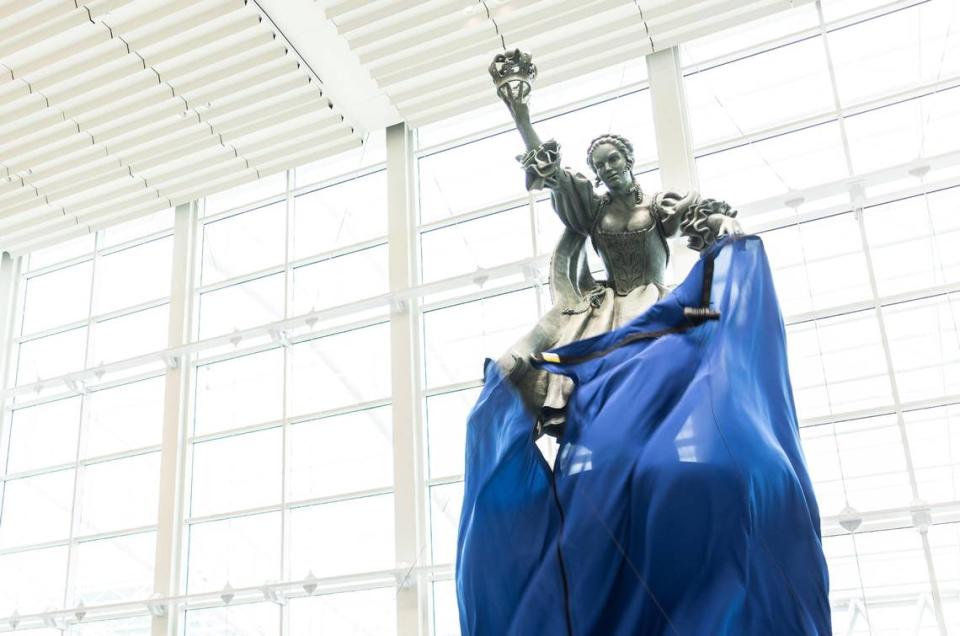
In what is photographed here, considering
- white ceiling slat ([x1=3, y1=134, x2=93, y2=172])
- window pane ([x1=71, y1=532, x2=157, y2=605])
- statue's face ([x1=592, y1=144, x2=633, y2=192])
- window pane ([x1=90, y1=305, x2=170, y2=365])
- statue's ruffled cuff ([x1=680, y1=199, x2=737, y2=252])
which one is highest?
white ceiling slat ([x1=3, y1=134, x2=93, y2=172])

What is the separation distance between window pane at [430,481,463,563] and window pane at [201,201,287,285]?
3.67m

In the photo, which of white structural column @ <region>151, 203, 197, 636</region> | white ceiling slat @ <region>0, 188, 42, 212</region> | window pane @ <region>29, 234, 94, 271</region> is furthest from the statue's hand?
window pane @ <region>29, 234, 94, 271</region>

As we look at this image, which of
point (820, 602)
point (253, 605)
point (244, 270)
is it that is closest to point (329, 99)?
point (244, 270)

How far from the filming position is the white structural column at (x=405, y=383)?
9641 mm

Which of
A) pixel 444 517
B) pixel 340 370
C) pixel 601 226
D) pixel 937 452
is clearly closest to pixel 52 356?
pixel 340 370

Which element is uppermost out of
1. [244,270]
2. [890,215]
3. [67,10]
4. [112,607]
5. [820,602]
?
[67,10]

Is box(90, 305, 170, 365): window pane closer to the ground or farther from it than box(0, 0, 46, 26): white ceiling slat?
closer to the ground

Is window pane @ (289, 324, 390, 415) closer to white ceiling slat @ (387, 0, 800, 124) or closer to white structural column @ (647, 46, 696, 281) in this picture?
white ceiling slat @ (387, 0, 800, 124)

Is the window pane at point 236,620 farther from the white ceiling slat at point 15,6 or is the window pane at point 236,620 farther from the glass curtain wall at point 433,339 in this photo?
the white ceiling slat at point 15,6

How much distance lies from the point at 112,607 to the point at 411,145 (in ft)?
19.5

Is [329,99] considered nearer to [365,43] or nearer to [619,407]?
[365,43]

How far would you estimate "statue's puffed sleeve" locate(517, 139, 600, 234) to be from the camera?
19.2ft

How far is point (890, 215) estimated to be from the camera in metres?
9.28

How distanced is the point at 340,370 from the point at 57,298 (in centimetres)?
486
